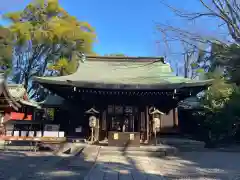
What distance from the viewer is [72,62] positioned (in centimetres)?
2861

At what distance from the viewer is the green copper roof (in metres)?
10.9

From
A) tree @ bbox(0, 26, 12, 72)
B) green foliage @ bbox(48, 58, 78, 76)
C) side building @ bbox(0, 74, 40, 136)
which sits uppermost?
tree @ bbox(0, 26, 12, 72)

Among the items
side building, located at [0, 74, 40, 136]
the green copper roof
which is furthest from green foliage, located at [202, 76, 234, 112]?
side building, located at [0, 74, 40, 136]

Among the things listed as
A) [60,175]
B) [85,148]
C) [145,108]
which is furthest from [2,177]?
[145,108]

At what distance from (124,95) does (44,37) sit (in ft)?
60.5

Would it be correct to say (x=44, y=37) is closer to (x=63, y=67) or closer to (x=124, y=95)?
(x=63, y=67)

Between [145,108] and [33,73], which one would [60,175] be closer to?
[145,108]

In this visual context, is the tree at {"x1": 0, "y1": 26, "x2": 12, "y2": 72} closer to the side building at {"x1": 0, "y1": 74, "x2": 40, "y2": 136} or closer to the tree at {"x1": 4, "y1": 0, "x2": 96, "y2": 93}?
the tree at {"x1": 4, "y1": 0, "x2": 96, "y2": 93}

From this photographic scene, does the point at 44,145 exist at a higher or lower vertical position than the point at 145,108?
lower

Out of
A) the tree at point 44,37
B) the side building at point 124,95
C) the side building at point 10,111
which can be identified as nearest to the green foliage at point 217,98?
the side building at point 124,95

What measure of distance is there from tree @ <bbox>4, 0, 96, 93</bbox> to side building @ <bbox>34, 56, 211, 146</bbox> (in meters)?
14.1

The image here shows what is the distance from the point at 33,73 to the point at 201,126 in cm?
2225

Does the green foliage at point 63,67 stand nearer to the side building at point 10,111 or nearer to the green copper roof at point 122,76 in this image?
the side building at point 10,111

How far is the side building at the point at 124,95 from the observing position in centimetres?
1095
